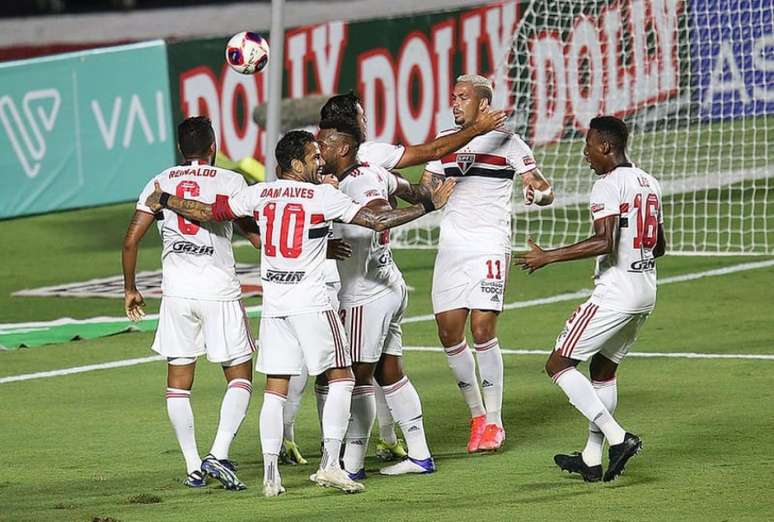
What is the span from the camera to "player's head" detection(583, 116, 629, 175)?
8.15 metres

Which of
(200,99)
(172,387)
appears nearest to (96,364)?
(172,387)

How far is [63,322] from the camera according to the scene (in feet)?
45.6

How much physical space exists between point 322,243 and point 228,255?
0.74m

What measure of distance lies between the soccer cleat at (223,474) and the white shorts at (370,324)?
0.89m

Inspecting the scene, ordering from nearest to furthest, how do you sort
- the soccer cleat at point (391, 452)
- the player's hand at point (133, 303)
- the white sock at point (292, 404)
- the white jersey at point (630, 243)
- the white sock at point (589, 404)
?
1. the white sock at point (589, 404)
2. the white jersey at point (630, 243)
3. the player's hand at point (133, 303)
4. the white sock at point (292, 404)
5. the soccer cleat at point (391, 452)

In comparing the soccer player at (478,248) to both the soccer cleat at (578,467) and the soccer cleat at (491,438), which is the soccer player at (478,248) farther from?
the soccer cleat at (578,467)

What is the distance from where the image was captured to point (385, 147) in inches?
346

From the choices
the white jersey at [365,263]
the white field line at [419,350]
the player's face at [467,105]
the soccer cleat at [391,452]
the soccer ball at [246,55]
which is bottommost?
the white field line at [419,350]

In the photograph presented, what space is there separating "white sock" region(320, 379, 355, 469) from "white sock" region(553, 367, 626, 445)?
1.11 metres

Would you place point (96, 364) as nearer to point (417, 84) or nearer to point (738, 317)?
point (738, 317)

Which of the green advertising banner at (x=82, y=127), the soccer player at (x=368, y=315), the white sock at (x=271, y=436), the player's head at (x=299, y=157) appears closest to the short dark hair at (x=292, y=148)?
the player's head at (x=299, y=157)

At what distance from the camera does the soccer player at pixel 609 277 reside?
798cm

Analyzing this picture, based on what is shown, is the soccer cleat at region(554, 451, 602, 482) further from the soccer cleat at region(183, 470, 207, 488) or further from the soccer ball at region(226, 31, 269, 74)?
the soccer ball at region(226, 31, 269, 74)

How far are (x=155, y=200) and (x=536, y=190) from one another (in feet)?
6.99
